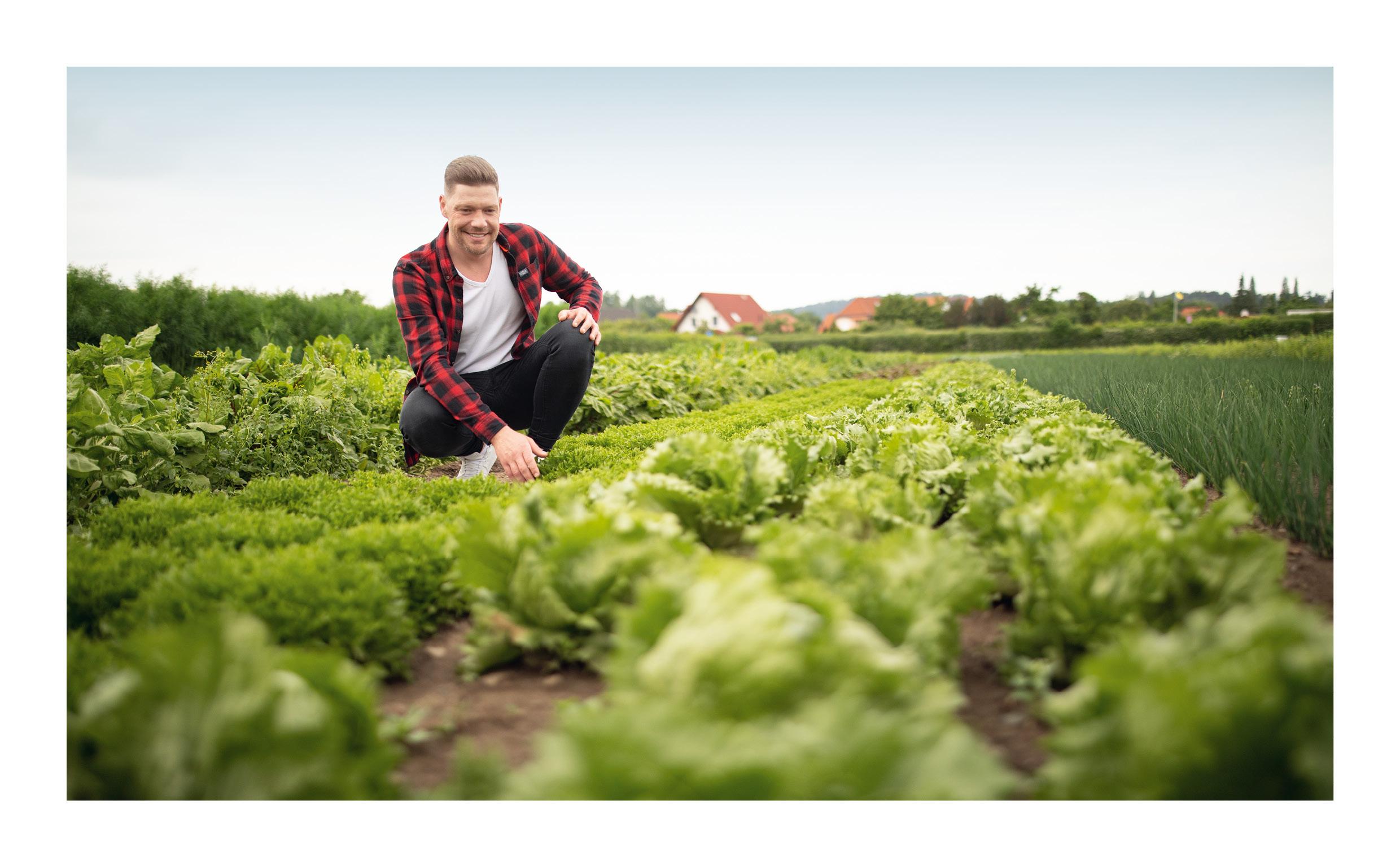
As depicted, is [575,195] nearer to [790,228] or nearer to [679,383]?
[790,228]

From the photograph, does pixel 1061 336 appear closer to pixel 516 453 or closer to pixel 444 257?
pixel 444 257

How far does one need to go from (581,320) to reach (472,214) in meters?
0.96

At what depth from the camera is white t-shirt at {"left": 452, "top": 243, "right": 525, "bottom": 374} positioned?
183 inches

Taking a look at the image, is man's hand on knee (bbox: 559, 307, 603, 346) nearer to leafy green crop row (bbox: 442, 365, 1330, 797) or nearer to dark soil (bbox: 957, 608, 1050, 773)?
leafy green crop row (bbox: 442, 365, 1330, 797)

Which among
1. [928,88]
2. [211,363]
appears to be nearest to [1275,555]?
[928,88]

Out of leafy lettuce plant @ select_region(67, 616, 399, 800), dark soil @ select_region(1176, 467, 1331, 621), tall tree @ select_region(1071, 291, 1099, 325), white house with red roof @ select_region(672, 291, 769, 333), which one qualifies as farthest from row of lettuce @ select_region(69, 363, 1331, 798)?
white house with red roof @ select_region(672, 291, 769, 333)

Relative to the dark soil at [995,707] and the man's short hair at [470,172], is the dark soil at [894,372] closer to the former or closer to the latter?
the man's short hair at [470,172]

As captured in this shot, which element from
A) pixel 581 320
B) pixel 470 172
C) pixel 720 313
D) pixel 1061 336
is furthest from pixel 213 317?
pixel 720 313

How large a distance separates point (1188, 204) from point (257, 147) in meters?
4.32

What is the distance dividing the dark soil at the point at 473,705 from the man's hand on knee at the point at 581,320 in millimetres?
2703

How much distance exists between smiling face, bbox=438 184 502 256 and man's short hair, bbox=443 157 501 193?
0.02 m

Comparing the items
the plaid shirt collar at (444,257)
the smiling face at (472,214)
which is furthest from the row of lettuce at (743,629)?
the smiling face at (472,214)

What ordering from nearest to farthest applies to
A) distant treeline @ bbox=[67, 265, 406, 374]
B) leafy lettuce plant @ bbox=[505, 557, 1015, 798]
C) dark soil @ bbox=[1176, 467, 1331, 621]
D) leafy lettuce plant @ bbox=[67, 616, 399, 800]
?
leafy lettuce plant @ bbox=[505, 557, 1015, 798] → leafy lettuce plant @ bbox=[67, 616, 399, 800] → dark soil @ bbox=[1176, 467, 1331, 621] → distant treeline @ bbox=[67, 265, 406, 374]

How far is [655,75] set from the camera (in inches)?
120
